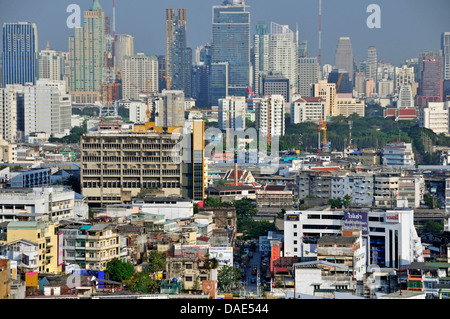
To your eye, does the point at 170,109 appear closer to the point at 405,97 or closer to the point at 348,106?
the point at 348,106

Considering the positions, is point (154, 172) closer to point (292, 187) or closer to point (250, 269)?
point (292, 187)

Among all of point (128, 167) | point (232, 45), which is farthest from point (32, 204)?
point (232, 45)

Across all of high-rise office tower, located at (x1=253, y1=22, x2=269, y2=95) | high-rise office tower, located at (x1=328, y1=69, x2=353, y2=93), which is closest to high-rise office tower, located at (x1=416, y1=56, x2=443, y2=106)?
high-rise office tower, located at (x1=328, y1=69, x2=353, y2=93)

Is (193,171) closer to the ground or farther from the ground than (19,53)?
closer to the ground

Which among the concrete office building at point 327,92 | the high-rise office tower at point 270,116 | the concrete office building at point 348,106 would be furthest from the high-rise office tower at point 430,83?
the high-rise office tower at point 270,116

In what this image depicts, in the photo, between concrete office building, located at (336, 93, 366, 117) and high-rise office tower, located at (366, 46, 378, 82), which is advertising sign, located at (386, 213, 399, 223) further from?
concrete office building, located at (336, 93, 366, 117)

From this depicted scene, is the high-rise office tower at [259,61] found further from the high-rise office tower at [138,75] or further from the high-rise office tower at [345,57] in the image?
the high-rise office tower at [138,75]
